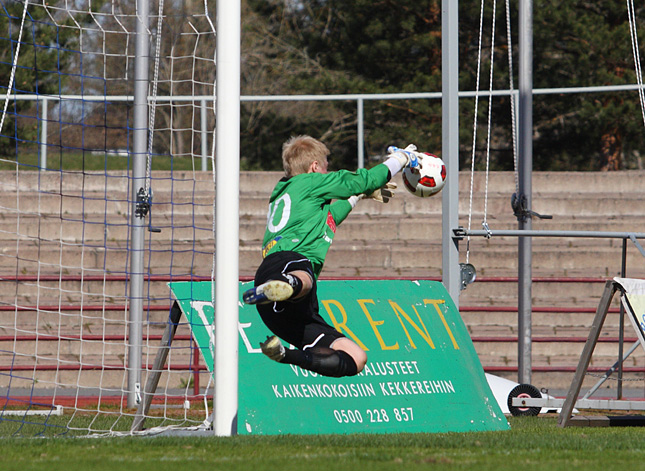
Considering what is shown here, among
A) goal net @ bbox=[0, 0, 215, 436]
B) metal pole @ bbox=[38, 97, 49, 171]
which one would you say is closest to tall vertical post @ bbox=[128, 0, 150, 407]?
goal net @ bbox=[0, 0, 215, 436]

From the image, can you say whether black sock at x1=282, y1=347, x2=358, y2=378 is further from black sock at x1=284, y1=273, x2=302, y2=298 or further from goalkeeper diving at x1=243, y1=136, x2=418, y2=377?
black sock at x1=284, y1=273, x2=302, y2=298

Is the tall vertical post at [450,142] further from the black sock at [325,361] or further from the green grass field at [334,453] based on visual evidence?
the black sock at [325,361]

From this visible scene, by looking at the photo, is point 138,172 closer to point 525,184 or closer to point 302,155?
point 302,155

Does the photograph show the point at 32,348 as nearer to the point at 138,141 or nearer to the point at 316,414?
the point at 138,141

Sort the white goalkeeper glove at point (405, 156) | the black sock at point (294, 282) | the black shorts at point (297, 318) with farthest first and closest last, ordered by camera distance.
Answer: the white goalkeeper glove at point (405, 156), the black shorts at point (297, 318), the black sock at point (294, 282)

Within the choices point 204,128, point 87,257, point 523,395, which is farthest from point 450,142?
point 204,128

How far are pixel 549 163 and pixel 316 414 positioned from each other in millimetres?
18668

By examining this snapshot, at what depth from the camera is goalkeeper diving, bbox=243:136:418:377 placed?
Result: 17.0 feet

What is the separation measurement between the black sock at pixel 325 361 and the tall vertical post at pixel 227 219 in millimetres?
583

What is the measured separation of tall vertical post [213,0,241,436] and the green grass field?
0.41 m

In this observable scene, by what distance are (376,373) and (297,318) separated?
1169 millimetres

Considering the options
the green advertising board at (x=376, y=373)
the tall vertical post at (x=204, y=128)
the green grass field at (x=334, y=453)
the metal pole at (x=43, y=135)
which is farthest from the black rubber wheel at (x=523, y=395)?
the metal pole at (x=43, y=135)

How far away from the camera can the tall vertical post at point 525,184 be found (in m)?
8.88

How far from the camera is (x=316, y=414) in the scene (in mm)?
6027
